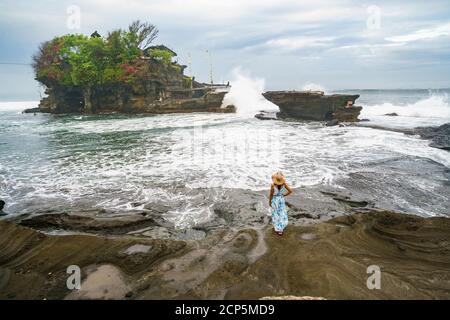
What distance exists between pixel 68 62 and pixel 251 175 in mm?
44304

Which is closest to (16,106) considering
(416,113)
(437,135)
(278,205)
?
(416,113)

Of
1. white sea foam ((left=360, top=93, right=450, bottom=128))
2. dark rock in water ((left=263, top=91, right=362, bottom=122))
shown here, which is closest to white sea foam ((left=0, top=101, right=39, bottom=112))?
dark rock in water ((left=263, top=91, right=362, bottom=122))

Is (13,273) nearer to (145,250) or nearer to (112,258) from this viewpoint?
(112,258)

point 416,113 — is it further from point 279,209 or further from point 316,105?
point 279,209

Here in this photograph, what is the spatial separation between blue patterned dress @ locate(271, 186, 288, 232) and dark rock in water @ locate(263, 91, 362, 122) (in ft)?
85.0

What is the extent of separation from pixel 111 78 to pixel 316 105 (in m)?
29.4

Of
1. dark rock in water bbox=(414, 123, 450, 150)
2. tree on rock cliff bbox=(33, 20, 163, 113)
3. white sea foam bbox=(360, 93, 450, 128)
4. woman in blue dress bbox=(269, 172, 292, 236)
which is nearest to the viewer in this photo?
woman in blue dress bbox=(269, 172, 292, 236)

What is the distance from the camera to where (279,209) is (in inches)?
244

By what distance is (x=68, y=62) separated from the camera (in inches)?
1745

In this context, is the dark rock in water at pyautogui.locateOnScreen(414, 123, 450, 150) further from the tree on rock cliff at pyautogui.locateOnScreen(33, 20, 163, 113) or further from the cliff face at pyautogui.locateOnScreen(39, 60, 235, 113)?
the tree on rock cliff at pyautogui.locateOnScreen(33, 20, 163, 113)

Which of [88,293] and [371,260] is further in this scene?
[371,260]

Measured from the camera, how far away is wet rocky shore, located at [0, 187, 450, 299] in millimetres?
4430
